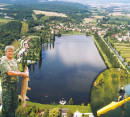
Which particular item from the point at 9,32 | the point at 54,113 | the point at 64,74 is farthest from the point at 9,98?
the point at 9,32

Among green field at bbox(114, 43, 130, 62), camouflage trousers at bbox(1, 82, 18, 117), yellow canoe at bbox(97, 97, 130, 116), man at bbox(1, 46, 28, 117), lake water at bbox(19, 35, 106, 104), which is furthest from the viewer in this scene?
green field at bbox(114, 43, 130, 62)

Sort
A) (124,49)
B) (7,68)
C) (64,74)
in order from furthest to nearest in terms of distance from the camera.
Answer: (124,49), (64,74), (7,68)

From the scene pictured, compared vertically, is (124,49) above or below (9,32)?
below

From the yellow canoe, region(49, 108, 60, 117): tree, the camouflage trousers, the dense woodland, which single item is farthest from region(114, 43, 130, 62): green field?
the camouflage trousers

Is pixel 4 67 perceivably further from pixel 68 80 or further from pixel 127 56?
pixel 127 56

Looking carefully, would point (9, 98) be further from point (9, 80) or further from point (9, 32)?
point (9, 32)

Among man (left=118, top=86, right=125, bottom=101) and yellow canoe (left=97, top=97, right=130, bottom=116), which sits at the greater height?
man (left=118, top=86, right=125, bottom=101)

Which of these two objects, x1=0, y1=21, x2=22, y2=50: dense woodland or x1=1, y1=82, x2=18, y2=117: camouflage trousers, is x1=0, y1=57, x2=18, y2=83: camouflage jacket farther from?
x1=0, y1=21, x2=22, y2=50: dense woodland

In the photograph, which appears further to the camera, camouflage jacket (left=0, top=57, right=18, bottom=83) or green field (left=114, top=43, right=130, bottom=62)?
green field (left=114, top=43, right=130, bottom=62)
